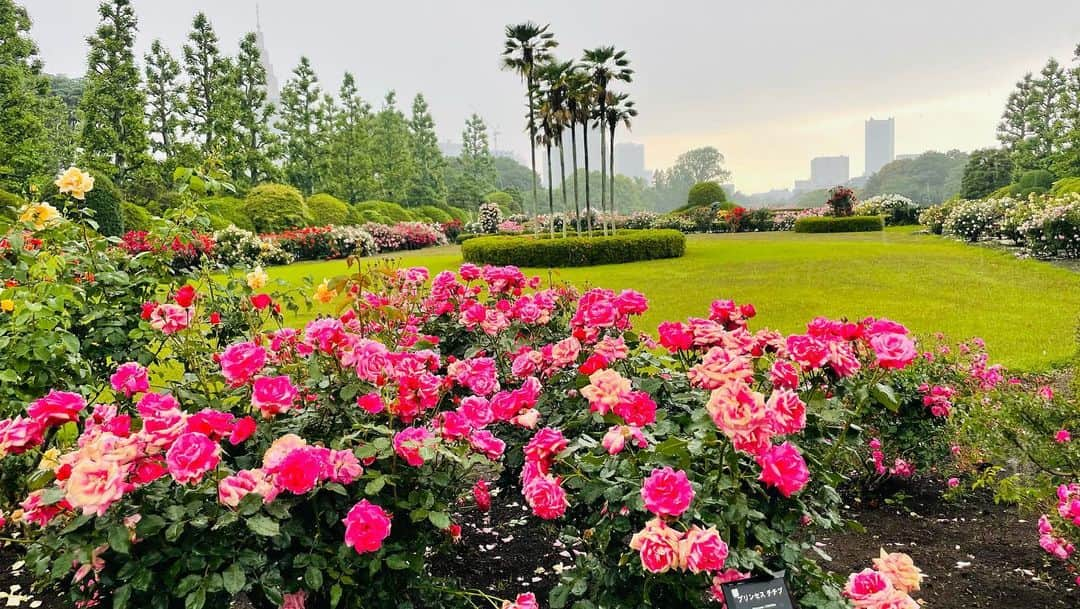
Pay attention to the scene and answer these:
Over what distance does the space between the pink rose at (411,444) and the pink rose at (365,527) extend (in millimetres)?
120

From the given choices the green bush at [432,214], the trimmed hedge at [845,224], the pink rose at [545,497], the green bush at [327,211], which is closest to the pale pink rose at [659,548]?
the pink rose at [545,497]

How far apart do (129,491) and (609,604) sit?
3.16 feet

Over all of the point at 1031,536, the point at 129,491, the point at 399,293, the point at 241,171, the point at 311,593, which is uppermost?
the point at 241,171

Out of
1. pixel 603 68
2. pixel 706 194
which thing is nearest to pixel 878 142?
pixel 706 194

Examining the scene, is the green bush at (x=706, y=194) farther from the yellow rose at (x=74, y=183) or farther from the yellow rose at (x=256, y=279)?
the yellow rose at (x=74, y=183)

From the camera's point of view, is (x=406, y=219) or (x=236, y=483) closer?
(x=236, y=483)

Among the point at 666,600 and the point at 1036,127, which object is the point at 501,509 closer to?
the point at 666,600

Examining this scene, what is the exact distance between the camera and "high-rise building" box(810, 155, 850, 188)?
142 m

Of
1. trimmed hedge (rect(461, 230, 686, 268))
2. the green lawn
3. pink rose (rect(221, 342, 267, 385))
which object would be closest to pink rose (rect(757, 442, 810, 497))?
pink rose (rect(221, 342, 267, 385))

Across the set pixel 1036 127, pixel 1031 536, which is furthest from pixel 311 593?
pixel 1036 127

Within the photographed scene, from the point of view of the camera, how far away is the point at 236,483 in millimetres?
1306

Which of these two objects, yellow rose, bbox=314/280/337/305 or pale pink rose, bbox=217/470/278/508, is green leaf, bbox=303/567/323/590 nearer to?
pale pink rose, bbox=217/470/278/508

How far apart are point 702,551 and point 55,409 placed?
1.30m

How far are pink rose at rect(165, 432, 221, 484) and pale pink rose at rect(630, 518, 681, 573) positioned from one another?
0.79m
